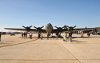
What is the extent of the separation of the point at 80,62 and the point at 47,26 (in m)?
47.9

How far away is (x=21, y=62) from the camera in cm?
877

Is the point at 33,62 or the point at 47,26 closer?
the point at 33,62

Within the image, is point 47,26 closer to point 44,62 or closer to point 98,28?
point 44,62

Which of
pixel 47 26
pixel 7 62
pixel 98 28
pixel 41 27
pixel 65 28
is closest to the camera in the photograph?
pixel 7 62

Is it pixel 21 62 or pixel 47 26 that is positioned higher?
pixel 47 26

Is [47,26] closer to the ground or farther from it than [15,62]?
farther from it

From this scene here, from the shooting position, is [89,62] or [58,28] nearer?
[89,62]

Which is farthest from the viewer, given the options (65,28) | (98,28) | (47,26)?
(98,28)

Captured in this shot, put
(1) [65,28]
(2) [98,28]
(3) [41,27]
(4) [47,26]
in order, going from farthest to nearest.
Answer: (2) [98,28], (1) [65,28], (3) [41,27], (4) [47,26]

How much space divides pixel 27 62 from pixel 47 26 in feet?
157

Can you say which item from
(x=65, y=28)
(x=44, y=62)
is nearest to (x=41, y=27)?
(x=65, y=28)

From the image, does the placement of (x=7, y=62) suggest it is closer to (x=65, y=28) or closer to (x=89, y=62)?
(x=89, y=62)

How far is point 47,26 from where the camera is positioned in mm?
56562

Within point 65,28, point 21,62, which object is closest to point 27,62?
point 21,62
